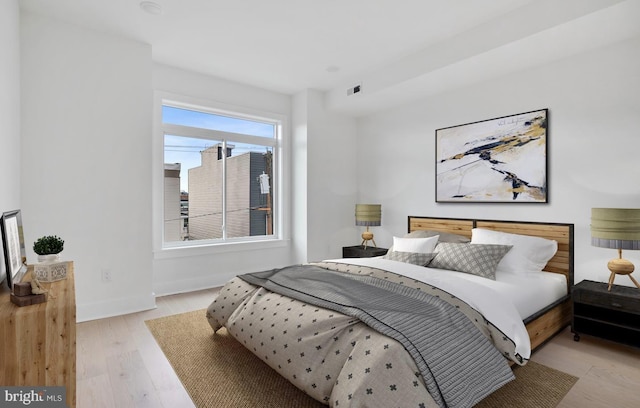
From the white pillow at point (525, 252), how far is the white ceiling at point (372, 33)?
165 cm

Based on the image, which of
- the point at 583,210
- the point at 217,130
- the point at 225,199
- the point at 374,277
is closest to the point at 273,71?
the point at 217,130

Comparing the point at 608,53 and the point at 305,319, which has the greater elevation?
Answer: the point at 608,53

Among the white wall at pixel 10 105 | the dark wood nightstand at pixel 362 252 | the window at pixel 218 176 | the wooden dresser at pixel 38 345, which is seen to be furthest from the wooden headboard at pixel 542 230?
the white wall at pixel 10 105

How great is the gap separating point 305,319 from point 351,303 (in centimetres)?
29

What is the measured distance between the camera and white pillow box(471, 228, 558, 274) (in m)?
3.05

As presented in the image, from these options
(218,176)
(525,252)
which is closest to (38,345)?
(218,176)

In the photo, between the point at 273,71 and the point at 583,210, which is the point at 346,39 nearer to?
the point at 273,71

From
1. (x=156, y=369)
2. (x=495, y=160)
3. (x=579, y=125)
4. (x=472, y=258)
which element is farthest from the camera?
(x=495, y=160)

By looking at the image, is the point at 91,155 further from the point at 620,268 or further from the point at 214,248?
the point at 620,268

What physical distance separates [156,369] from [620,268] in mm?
3451

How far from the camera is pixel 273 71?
410 centimetres

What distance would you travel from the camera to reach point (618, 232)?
99.7 inches

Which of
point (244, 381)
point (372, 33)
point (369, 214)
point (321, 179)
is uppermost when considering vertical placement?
point (372, 33)

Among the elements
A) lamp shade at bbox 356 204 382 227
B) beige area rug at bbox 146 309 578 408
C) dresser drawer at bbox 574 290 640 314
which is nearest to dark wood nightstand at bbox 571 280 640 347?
dresser drawer at bbox 574 290 640 314
